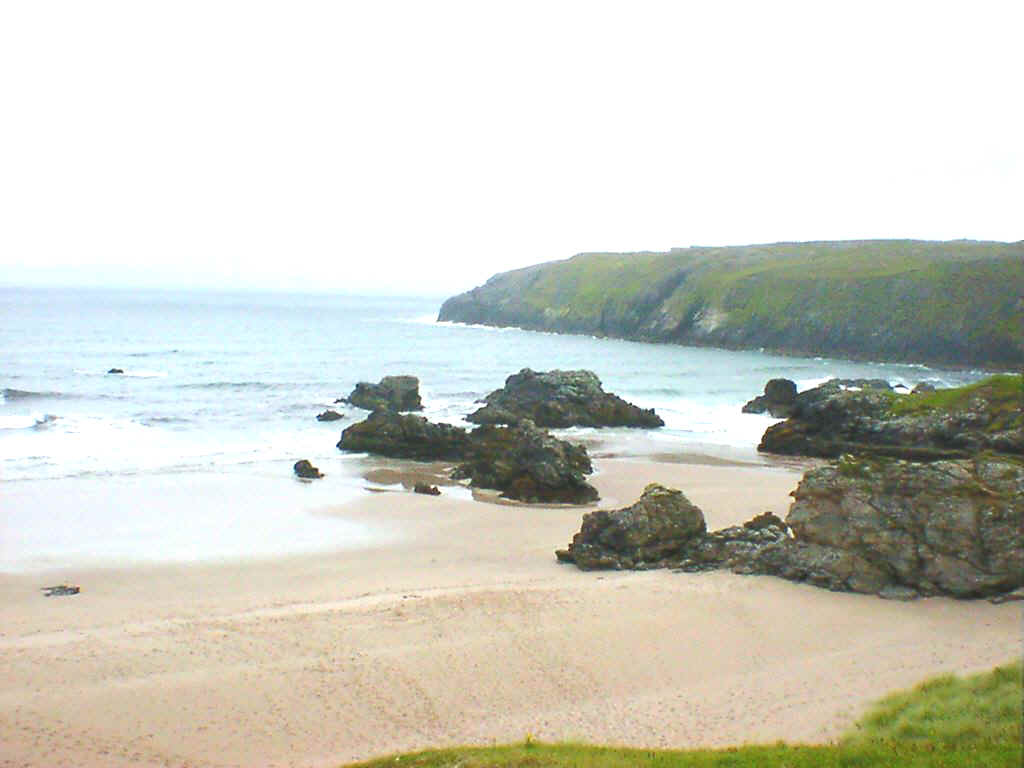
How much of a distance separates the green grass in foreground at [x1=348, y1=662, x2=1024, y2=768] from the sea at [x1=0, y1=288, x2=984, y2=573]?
13719 millimetres

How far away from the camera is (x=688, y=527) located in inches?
871

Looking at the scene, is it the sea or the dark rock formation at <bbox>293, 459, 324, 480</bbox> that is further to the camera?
the dark rock formation at <bbox>293, 459, 324, 480</bbox>

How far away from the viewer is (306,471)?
33.9 m

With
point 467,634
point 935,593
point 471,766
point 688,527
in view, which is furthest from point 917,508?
point 471,766

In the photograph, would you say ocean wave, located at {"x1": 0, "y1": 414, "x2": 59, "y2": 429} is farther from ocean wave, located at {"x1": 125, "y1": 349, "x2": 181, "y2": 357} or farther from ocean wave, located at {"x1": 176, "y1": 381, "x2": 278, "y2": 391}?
ocean wave, located at {"x1": 125, "y1": 349, "x2": 181, "y2": 357}

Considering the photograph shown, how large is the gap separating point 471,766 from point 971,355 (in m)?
87.4

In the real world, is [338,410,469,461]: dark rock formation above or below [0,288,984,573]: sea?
above

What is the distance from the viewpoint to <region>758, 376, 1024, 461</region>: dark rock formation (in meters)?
33.6

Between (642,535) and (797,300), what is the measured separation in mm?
95270

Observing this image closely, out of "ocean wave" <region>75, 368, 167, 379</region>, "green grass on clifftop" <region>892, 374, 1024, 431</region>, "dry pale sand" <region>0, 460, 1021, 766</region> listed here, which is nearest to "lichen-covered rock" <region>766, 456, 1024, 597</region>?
"dry pale sand" <region>0, 460, 1021, 766</region>

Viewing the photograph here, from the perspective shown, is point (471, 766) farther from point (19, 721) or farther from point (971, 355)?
point (971, 355)

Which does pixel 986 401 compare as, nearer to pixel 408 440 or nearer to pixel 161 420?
pixel 408 440

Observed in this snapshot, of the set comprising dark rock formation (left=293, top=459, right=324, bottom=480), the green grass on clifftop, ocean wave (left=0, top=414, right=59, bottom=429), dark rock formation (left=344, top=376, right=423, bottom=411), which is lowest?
ocean wave (left=0, top=414, right=59, bottom=429)

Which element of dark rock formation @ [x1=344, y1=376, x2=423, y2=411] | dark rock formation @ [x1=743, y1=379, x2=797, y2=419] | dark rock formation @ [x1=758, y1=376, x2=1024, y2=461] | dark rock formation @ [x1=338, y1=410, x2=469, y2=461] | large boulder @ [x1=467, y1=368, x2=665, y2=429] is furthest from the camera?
dark rock formation @ [x1=743, y1=379, x2=797, y2=419]
